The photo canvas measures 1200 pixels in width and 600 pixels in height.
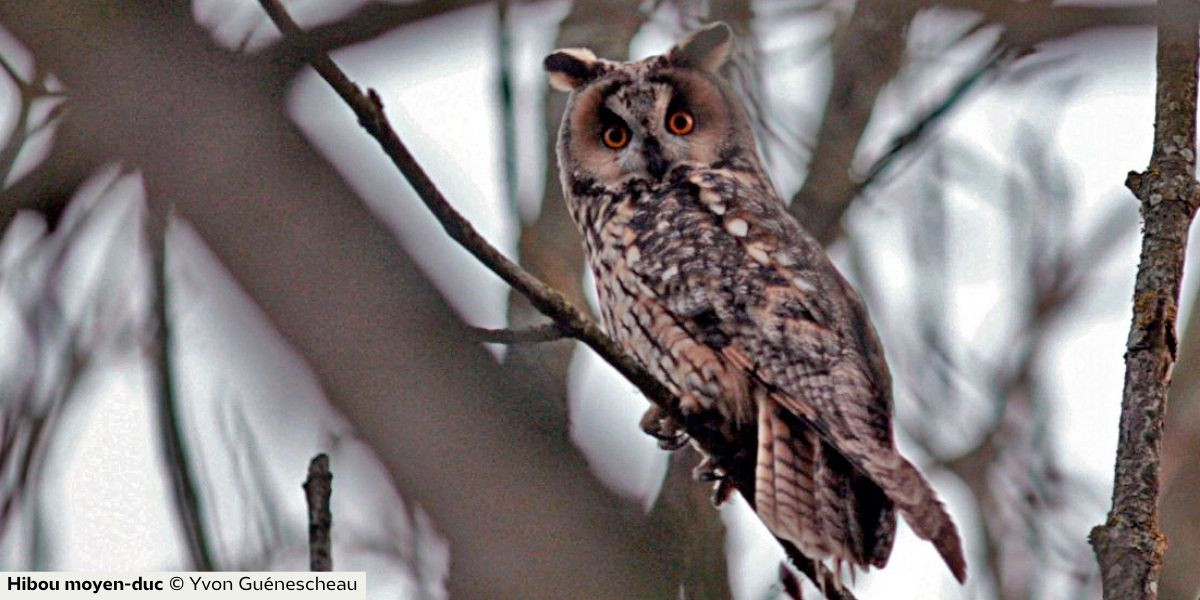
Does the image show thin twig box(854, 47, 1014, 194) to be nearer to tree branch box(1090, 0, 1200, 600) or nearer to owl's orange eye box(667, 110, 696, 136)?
owl's orange eye box(667, 110, 696, 136)

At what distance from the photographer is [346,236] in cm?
151

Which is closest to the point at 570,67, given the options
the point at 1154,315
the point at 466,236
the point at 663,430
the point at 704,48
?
the point at 704,48

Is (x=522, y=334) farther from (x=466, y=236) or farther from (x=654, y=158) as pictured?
(x=654, y=158)

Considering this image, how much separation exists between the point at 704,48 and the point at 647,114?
25cm

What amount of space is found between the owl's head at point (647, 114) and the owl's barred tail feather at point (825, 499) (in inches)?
36.5

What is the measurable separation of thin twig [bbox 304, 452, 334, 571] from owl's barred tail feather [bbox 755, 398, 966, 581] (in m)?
1.16

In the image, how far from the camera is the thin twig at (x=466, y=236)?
5.60 feet

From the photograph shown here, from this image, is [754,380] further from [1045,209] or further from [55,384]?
[55,384]

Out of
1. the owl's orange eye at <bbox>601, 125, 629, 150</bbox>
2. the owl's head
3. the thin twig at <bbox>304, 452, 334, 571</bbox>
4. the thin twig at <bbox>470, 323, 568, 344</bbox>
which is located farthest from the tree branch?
the owl's orange eye at <bbox>601, 125, 629, 150</bbox>

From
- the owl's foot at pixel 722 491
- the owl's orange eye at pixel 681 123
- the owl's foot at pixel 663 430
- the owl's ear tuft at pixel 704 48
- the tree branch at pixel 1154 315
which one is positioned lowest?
the tree branch at pixel 1154 315

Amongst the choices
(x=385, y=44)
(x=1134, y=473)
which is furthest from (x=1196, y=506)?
(x=385, y=44)

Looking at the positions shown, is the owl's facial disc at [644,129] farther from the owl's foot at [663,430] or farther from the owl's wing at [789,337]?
the owl's foot at [663,430]

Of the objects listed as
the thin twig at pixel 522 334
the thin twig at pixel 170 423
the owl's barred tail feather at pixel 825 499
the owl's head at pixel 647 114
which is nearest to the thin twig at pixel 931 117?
the owl's head at pixel 647 114

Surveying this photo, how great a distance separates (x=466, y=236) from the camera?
1.78m
